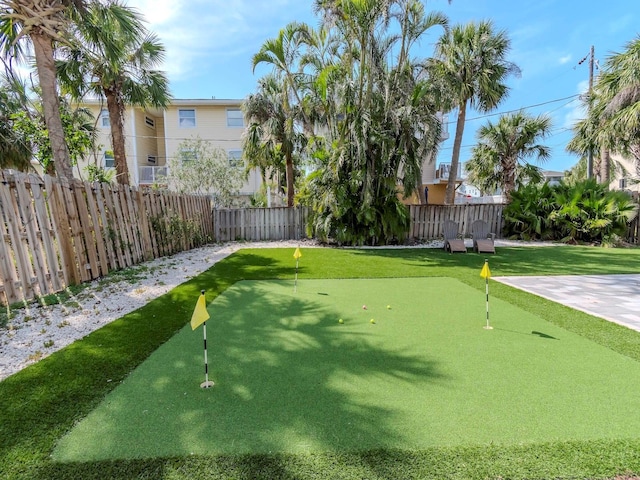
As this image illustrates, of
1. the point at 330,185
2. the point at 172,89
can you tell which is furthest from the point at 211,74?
the point at 330,185

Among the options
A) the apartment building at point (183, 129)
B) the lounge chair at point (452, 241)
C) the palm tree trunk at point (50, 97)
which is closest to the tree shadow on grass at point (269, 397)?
the palm tree trunk at point (50, 97)

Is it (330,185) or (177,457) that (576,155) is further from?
(177,457)

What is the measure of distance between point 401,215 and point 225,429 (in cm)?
1044

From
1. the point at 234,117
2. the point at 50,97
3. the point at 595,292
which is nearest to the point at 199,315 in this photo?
the point at 595,292

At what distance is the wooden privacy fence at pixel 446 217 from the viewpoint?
46.1 feet

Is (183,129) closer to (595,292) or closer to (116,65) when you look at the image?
(116,65)

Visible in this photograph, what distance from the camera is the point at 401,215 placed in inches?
461

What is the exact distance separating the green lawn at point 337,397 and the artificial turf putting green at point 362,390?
0.5 inches

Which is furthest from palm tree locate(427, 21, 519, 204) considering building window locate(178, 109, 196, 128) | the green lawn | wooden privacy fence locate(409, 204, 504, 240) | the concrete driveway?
building window locate(178, 109, 196, 128)

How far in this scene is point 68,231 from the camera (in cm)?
577

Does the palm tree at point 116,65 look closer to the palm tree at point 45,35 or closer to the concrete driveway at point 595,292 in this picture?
the palm tree at point 45,35

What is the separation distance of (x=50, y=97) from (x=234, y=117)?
14905mm

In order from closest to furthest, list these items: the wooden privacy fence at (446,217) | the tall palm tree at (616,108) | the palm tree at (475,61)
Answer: the tall palm tree at (616,108) < the palm tree at (475,61) < the wooden privacy fence at (446,217)

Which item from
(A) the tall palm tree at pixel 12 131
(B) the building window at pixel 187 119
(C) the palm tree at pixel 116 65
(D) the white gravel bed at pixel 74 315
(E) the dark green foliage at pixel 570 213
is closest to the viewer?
(D) the white gravel bed at pixel 74 315
